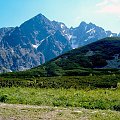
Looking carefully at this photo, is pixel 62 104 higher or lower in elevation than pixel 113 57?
lower

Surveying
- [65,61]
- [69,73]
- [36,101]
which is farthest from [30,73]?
[36,101]

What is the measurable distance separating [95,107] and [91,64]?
15841cm

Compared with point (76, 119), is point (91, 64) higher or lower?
higher

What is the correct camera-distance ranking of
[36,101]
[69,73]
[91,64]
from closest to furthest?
[36,101]
[69,73]
[91,64]

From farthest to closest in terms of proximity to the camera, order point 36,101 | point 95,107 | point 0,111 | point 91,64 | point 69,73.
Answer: point 91,64
point 69,73
point 36,101
point 95,107
point 0,111

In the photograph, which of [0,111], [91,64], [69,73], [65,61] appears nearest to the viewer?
[0,111]

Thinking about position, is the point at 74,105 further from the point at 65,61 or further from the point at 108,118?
the point at 65,61

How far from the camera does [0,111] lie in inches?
879

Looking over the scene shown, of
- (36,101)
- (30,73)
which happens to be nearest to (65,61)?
(30,73)

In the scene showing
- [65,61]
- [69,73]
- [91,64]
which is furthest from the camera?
[65,61]

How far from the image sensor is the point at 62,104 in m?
26.6

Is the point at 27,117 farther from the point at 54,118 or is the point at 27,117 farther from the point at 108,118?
the point at 108,118

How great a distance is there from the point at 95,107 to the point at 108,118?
5.43 meters

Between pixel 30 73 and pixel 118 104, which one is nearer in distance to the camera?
pixel 118 104
